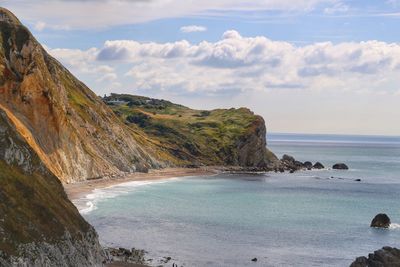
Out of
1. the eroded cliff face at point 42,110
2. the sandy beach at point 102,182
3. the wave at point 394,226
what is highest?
the eroded cliff face at point 42,110

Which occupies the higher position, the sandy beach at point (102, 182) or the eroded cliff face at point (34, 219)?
the eroded cliff face at point (34, 219)

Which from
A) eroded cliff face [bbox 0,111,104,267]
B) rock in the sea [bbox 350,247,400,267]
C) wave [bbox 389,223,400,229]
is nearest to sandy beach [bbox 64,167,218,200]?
eroded cliff face [bbox 0,111,104,267]

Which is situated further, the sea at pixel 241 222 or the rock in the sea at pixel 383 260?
the sea at pixel 241 222

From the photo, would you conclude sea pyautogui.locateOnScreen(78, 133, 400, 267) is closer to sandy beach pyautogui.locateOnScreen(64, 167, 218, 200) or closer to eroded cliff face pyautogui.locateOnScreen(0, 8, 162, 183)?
sandy beach pyautogui.locateOnScreen(64, 167, 218, 200)

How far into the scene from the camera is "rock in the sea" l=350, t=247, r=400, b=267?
6462 centimetres

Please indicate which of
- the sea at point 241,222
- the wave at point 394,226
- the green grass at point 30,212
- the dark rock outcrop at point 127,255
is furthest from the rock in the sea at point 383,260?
the wave at point 394,226

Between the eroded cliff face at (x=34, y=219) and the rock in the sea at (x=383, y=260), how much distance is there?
3084cm

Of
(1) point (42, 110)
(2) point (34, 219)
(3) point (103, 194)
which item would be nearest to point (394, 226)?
(3) point (103, 194)

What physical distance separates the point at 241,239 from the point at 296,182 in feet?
368

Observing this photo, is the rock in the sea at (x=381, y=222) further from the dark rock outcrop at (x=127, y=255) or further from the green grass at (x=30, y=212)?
the green grass at (x=30, y=212)

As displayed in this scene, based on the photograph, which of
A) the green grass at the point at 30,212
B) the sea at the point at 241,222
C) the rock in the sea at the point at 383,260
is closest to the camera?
the green grass at the point at 30,212

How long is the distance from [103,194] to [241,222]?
41.3m

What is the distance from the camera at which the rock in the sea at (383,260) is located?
64.6m

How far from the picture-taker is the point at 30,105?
130 meters
